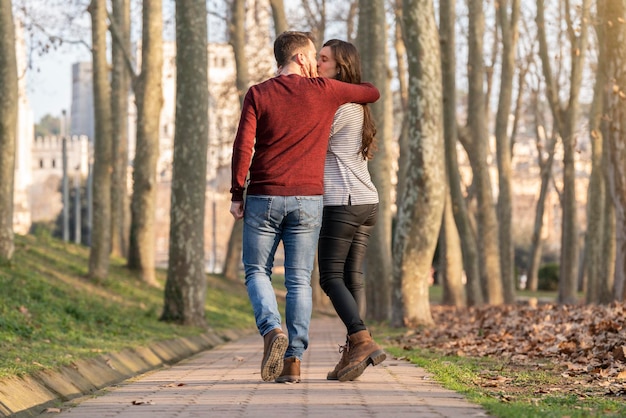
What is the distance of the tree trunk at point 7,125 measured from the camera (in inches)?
696

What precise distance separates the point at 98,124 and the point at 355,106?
1867 cm

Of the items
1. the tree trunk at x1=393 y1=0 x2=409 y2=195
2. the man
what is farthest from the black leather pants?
the tree trunk at x1=393 y1=0 x2=409 y2=195

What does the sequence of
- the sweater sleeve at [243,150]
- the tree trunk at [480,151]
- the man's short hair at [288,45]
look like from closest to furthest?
the sweater sleeve at [243,150], the man's short hair at [288,45], the tree trunk at [480,151]

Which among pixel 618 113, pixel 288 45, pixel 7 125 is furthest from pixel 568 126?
pixel 288 45

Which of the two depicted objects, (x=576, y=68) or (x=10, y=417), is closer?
(x=10, y=417)

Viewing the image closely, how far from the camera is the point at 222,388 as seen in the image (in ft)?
25.4

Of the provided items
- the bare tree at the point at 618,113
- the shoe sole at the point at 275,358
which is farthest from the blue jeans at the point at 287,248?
the bare tree at the point at 618,113

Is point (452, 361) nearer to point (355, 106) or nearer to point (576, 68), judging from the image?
point (355, 106)

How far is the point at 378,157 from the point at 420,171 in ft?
22.6

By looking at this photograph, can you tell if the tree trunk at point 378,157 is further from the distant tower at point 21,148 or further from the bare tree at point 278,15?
the distant tower at point 21,148

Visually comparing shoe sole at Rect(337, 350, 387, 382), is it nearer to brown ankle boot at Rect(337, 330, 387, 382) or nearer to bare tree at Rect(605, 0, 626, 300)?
brown ankle boot at Rect(337, 330, 387, 382)

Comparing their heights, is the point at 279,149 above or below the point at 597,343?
above

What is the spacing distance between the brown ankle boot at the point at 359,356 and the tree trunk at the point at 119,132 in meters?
24.2

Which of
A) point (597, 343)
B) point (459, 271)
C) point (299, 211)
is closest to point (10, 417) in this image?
point (299, 211)
